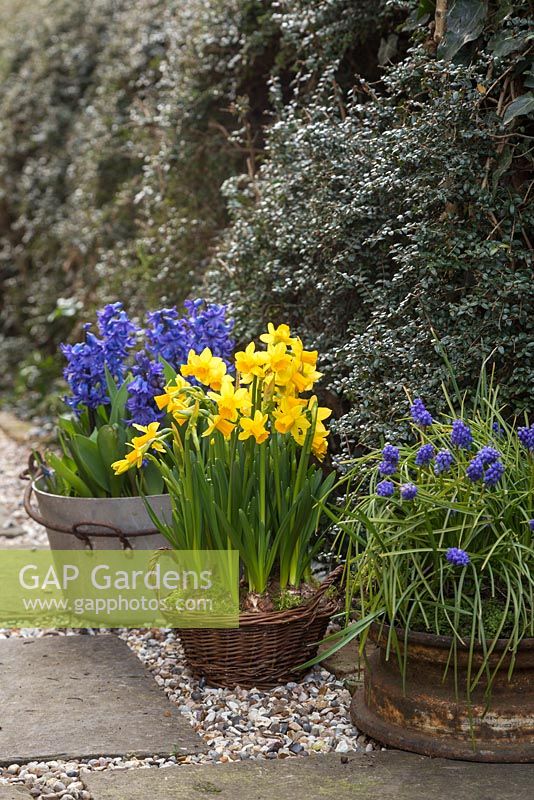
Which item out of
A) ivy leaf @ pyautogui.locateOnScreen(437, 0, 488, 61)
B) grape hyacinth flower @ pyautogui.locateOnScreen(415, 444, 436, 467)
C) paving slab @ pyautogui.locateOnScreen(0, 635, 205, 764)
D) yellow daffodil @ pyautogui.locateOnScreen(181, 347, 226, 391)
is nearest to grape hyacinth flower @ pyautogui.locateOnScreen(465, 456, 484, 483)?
grape hyacinth flower @ pyautogui.locateOnScreen(415, 444, 436, 467)

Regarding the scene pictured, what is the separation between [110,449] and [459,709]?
1438 mm

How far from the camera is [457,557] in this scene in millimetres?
2061

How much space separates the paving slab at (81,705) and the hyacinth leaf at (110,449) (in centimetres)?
48

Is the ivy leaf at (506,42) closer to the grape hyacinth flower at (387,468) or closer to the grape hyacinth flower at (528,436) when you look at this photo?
the grape hyacinth flower at (528,436)

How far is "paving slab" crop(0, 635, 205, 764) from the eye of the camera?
2.36 metres

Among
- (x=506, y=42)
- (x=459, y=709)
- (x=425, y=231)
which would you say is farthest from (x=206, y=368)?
(x=506, y=42)

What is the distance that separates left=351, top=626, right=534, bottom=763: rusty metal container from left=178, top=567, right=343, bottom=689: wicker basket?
43 centimetres

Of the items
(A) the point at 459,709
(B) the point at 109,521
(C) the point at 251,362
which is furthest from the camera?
(B) the point at 109,521

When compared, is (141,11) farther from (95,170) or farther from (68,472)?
(68,472)

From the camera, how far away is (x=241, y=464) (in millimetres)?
2623

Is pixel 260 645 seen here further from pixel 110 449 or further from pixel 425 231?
pixel 425 231

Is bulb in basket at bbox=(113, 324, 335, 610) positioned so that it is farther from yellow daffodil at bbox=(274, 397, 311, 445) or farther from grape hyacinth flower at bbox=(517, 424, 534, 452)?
grape hyacinth flower at bbox=(517, 424, 534, 452)

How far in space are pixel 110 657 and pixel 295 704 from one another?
25.5 inches

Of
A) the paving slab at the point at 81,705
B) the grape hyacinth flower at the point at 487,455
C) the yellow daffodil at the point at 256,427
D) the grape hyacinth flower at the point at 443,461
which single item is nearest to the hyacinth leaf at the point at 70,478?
the paving slab at the point at 81,705
